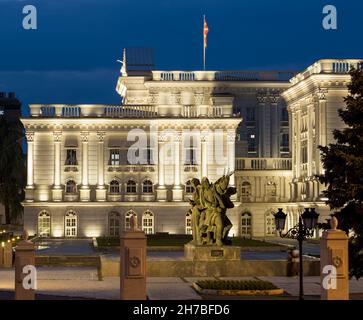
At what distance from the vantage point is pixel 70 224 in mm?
94688

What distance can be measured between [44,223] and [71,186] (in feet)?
12.8

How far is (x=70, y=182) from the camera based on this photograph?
95.1 meters

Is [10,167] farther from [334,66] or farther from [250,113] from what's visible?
[334,66]

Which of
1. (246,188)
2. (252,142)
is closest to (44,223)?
(246,188)

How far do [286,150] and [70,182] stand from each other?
23965mm

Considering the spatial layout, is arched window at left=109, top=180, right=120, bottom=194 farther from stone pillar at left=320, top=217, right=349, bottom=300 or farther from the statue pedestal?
stone pillar at left=320, top=217, right=349, bottom=300

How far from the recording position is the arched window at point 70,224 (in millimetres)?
94188

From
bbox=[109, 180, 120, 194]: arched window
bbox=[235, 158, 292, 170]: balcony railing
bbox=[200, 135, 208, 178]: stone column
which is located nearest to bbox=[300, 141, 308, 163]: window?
bbox=[235, 158, 292, 170]: balcony railing

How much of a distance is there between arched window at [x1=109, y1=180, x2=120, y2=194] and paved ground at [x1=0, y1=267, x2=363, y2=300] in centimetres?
4569

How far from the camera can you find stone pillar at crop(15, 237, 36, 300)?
33.4m

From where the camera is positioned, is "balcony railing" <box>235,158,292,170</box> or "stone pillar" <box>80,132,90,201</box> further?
"balcony railing" <box>235,158,292,170</box>

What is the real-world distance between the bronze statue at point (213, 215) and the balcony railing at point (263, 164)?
5258 centimetres

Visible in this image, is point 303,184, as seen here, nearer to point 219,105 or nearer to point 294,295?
point 219,105
